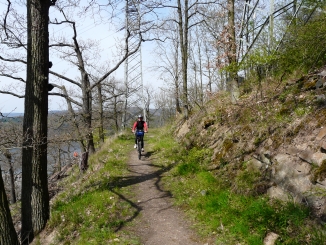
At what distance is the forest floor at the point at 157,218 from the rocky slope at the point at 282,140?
5.19 feet

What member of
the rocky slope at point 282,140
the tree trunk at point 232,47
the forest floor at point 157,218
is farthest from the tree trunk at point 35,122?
the tree trunk at point 232,47

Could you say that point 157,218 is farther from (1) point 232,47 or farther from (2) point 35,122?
(1) point 232,47

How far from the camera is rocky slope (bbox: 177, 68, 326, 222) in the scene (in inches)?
181

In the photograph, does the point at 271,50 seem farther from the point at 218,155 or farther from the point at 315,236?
the point at 315,236

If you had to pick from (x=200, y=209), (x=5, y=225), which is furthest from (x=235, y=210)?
(x=5, y=225)

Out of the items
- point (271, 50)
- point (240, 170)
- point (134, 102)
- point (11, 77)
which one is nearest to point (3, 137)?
point (240, 170)

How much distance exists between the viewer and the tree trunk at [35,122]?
6.25 meters

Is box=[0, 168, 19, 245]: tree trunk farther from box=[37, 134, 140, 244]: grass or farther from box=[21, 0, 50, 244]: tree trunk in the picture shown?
box=[21, 0, 50, 244]: tree trunk

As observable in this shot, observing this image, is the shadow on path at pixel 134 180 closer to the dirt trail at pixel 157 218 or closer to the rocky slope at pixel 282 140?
the dirt trail at pixel 157 218

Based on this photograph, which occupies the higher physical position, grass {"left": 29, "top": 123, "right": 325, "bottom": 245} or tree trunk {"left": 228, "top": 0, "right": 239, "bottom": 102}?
tree trunk {"left": 228, "top": 0, "right": 239, "bottom": 102}

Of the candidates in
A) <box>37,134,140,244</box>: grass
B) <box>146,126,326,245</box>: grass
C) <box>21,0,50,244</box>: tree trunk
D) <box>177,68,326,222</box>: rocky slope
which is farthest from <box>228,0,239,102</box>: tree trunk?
<box>21,0,50,244</box>: tree trunk

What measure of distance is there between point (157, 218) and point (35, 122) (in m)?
3.61

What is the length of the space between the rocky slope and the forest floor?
5.19 feet

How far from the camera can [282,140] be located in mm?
5715
